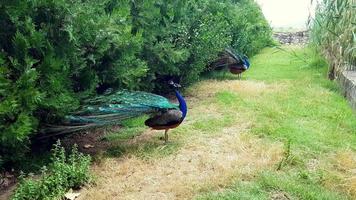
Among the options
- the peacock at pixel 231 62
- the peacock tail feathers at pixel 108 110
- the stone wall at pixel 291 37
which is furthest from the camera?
the stone wall at pixel 291 37

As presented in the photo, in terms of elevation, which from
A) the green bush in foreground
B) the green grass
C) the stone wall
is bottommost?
the stone wall

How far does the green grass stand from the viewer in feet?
12.3

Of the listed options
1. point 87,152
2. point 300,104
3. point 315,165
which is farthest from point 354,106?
point 87,152

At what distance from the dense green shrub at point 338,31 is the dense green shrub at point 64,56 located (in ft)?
10.0

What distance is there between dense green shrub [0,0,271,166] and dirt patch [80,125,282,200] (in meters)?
0.86

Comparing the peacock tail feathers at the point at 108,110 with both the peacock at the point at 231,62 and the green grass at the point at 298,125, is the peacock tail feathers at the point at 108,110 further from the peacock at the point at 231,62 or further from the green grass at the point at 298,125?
the peacock at the point at 231,62

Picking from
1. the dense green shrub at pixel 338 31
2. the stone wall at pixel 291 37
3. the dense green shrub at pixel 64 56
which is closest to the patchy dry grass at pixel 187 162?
the dense green shrub at pixel 64 56

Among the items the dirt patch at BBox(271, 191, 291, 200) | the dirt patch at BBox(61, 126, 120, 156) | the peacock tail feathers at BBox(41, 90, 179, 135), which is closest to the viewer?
the dirt patch at BBox(271, 191, 291, 200)

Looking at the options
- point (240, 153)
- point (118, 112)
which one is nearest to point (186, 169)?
point (240, 153)

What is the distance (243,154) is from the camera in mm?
4637

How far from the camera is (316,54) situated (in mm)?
11414

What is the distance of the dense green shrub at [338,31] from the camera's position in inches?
295

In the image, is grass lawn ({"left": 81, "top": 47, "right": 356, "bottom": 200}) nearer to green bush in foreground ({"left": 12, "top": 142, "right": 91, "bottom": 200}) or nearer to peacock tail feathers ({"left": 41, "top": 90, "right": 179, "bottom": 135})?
green bush in foreground ({"left": 12, "top": 142, "right": 91, "bottom": 200})

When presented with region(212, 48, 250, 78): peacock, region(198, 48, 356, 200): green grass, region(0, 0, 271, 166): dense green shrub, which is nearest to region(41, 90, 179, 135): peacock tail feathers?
region(0, 0, 271, 166): dense green shrub
